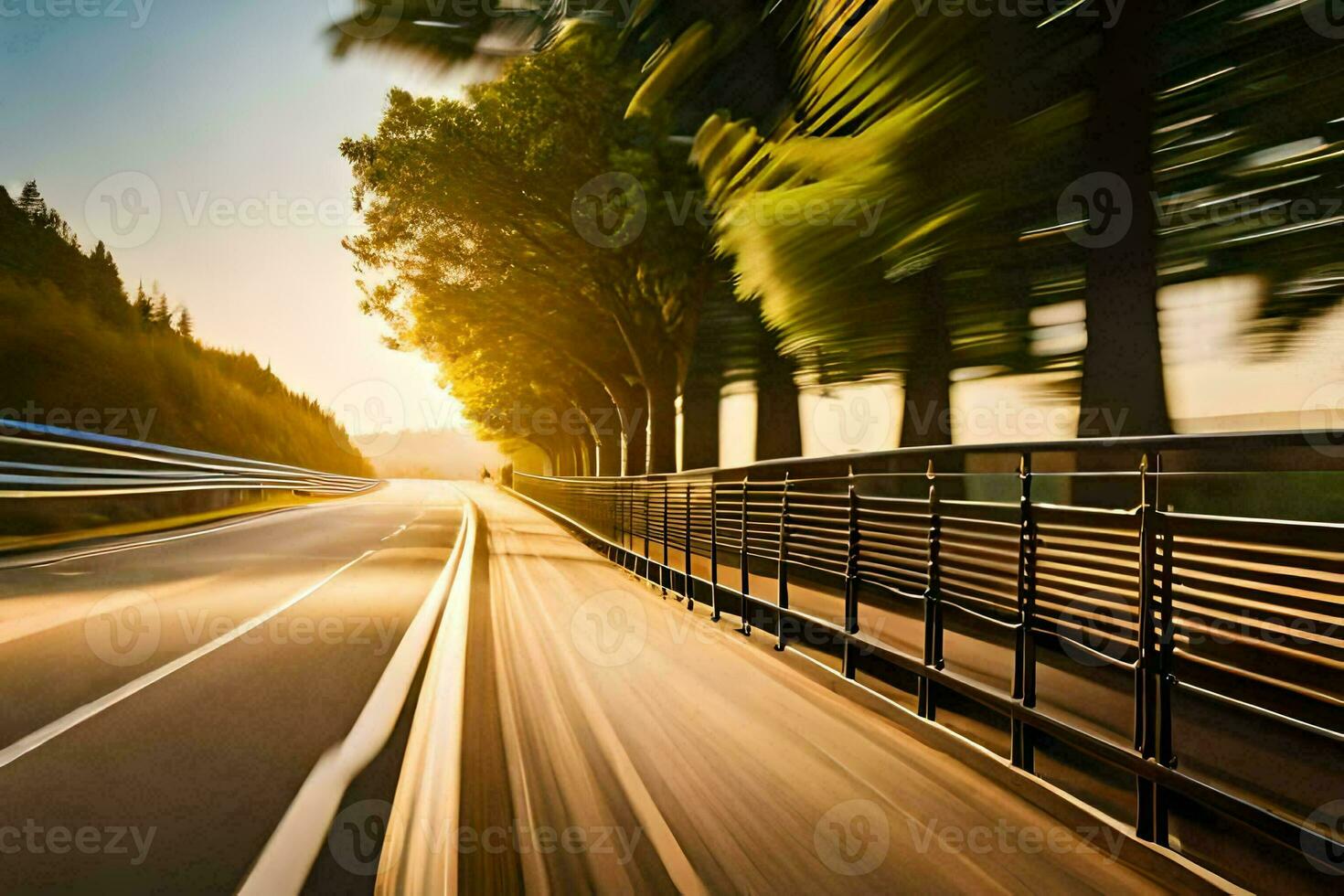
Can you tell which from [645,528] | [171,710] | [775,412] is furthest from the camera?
[775,412]

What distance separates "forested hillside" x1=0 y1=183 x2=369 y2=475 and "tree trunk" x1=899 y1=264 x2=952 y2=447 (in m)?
13.9

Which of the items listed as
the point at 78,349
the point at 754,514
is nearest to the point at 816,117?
the point at 754,514

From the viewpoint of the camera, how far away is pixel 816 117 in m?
8.64

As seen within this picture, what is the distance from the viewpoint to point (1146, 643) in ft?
12.0

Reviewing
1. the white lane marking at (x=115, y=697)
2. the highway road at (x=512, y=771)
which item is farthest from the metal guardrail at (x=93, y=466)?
the white lane marking at (x=115, y=697)

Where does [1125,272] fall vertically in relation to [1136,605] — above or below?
above

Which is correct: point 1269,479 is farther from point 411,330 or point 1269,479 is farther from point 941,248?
point 411,330

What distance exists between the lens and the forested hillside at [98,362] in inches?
1150

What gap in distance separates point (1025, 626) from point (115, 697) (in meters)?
5.07

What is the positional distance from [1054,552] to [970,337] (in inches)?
223

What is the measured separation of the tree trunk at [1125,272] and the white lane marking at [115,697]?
259 inches

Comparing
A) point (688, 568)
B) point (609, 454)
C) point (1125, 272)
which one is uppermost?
point (1125, 272)

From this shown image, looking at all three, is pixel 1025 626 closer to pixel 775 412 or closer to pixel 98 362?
pixel 775 412

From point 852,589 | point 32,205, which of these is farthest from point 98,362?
A: point 852,589
